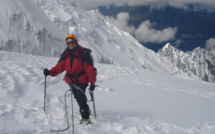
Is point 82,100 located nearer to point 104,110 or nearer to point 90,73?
point 90,73

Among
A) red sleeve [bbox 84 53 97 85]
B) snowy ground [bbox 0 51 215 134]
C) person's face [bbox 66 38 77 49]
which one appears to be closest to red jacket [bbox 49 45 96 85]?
red sleeve [bbox 84 53 97 85]

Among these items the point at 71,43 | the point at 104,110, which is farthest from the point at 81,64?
the point at 104,110

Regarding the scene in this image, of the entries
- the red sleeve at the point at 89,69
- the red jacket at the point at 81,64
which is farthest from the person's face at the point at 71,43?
the red sleeve at the point at 89,69

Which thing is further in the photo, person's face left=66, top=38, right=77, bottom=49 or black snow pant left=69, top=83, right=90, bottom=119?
black snow pant left=69, top=83, right=90, bottom=119

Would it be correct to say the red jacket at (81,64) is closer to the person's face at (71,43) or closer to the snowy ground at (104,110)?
the person's face at (71,43)

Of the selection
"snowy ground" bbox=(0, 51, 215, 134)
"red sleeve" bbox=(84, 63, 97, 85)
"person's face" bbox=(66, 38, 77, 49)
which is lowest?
"snowy ground" bbox=(0, 51, 215, 134)

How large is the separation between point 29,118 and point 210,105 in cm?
778

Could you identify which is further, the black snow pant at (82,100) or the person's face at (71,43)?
the black snow pant at (82,100)

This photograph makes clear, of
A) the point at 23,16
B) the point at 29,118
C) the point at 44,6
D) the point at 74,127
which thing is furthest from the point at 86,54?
the point at 44,6

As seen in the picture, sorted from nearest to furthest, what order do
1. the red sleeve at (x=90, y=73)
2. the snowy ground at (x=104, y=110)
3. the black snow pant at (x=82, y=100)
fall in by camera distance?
the red sleeve at (x=90, y=73) → the snowy ground at (x=104, y=110) → the black snow pant at (x=82, y=100)

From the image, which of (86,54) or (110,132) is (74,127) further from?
(86,54)

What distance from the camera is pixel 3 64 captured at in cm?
1055

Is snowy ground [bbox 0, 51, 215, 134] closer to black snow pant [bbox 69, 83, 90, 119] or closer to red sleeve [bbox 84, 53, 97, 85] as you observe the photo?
black snow pant [bbox 69, 83, 90, 119]

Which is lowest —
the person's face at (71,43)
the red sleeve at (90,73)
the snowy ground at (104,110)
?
the snowy ground at (104,110)
